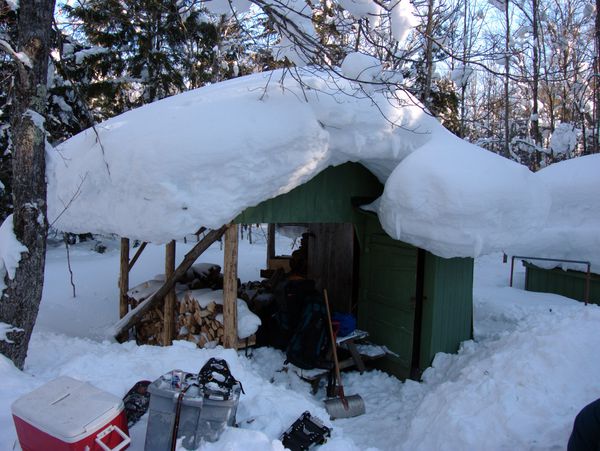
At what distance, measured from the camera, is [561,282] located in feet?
31.7

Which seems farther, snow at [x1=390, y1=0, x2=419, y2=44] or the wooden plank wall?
the wooden plank wall

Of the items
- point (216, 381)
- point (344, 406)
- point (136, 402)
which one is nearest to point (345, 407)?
point (344, 406)

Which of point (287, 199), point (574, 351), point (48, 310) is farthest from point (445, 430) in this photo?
point (48, 310)

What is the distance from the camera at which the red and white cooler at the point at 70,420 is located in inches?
99.8

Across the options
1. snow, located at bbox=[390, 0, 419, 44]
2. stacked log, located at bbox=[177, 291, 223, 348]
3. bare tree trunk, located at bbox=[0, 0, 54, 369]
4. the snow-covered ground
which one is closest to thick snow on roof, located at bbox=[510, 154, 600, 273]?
the snow-covered ground

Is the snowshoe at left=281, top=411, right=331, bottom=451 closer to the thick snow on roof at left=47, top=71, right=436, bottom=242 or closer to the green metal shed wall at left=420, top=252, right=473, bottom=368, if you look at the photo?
the thick snow on roof at left=47, top=71, right=436, bottom=242

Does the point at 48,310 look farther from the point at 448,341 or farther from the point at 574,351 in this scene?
the point at 574,351

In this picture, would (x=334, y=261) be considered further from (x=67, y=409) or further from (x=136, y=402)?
(x=67, y=409)

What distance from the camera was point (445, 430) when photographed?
179 inches

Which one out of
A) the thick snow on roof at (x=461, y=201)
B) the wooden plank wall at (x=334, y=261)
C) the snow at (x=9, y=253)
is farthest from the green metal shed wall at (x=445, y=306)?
the snow at (x=9, y=253)

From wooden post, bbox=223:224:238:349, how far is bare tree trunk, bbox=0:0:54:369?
6.85ft

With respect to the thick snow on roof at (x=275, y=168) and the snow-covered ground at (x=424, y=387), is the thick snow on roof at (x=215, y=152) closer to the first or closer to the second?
the thick snow on roof at (x=275, y=168)

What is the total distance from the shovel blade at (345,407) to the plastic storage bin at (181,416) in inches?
104

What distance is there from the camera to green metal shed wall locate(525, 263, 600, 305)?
8.99m
